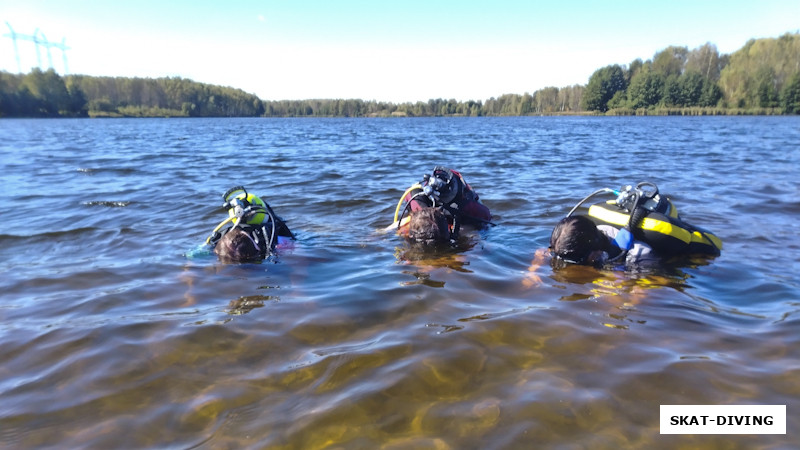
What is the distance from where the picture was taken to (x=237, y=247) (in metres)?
4.92

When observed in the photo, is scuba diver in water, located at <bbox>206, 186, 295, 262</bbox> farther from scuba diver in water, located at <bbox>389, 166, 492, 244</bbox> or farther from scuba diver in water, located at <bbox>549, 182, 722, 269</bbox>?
scuba diver in water, located at <bbox>549, 182, 722, 269</bbox>

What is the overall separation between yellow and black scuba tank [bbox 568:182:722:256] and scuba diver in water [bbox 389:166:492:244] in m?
1.65

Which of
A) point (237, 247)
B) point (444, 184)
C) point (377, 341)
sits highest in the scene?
point (444, 184)

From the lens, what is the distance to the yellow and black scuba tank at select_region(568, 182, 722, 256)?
4898mm

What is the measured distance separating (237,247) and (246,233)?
181mm

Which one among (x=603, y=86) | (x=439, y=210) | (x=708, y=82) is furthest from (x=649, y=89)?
(x=439, y=210)

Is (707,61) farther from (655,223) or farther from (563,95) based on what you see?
(655,223)

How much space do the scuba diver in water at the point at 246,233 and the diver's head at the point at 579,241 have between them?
3.08 meters

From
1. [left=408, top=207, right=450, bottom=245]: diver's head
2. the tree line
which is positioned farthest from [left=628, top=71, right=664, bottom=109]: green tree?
[left=408, top=207, right=450, bottom=245]: diver's head

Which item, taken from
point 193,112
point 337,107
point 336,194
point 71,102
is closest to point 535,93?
point 337,107

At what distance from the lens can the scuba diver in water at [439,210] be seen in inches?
216

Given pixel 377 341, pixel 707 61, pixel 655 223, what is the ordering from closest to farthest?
1. pixel 377 341
2. pixel 655 223
3. pixel 707 61

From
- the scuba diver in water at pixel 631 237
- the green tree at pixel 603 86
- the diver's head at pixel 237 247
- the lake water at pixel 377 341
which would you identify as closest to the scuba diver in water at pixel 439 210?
the lake water at pixel 377 341

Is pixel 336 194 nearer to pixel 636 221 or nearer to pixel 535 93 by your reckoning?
pixel 636 221
